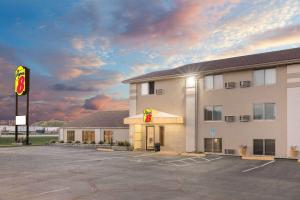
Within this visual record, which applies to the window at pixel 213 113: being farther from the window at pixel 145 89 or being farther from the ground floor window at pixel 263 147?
the window at pixel 145 89

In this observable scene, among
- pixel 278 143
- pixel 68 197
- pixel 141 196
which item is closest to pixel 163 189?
pixel 141 196

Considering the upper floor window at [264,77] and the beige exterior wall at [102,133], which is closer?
the upper floor window at [264,77]

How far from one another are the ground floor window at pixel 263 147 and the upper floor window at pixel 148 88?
1331 cm

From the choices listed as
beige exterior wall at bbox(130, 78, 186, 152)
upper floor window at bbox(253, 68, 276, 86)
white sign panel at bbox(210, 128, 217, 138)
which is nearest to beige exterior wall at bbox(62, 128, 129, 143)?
beige exterior wall at bbox(130, 78, 186, 152)

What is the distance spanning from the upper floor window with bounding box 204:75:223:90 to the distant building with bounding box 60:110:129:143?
17137mm

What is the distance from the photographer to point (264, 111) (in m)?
29.3

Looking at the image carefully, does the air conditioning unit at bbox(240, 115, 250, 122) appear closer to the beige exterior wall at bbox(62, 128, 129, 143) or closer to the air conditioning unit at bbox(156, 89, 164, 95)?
the air conditioning unit at bbox(156, 89, 164, 95)

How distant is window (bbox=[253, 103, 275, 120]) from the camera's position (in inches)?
1139

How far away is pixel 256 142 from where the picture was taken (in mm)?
29578

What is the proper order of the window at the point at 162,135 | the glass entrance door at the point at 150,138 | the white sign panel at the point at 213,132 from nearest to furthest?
the white sign panel at the point at 213,132 < the window at the point at 162,135 < the glass entrance door at the point at 150,138

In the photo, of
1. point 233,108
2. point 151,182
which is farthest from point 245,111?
point 151,182

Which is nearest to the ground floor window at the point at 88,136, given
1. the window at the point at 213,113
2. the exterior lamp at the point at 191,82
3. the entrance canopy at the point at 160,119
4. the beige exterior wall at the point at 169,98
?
the beige exterior wall at the point at 169,98

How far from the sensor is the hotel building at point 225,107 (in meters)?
28.1

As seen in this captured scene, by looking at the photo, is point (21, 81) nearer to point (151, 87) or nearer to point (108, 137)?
point (108, 137)
